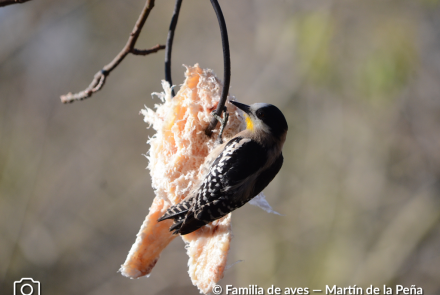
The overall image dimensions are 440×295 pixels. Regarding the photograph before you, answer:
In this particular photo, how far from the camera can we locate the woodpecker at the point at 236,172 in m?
0.94

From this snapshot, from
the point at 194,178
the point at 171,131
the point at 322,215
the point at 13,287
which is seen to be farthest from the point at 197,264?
the point at 13,287

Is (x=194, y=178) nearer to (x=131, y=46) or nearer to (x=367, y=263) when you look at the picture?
(x=131, y=46)

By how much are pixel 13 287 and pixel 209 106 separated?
14.1ft

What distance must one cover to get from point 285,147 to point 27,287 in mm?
3501

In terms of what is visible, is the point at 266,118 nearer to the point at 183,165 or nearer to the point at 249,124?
the point at 249,124

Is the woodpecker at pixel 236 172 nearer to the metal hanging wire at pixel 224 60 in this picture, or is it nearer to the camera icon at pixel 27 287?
the metal hanging wire at pixel 224 60

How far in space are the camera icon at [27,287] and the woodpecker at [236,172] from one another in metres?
3.31

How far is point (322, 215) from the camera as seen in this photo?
139 inches

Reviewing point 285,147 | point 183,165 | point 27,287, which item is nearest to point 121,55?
point 183,165

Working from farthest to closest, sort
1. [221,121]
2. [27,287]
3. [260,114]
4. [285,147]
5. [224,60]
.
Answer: [285,147] < [27,287] < [260,114] < [221,121] < [224,60]

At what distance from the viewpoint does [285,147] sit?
3.77 m

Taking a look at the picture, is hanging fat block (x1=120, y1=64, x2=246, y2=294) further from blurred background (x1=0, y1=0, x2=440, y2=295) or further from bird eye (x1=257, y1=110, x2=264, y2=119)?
blurred background (x1=0, y1=0, x2=440, y2=295)

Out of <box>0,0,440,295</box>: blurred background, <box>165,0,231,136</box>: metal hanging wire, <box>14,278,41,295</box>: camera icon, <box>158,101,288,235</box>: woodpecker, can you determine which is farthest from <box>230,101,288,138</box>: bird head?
<box>14,278,41,295</box>: camera icon

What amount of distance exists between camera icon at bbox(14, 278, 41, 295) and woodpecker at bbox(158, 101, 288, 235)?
10.9ft
